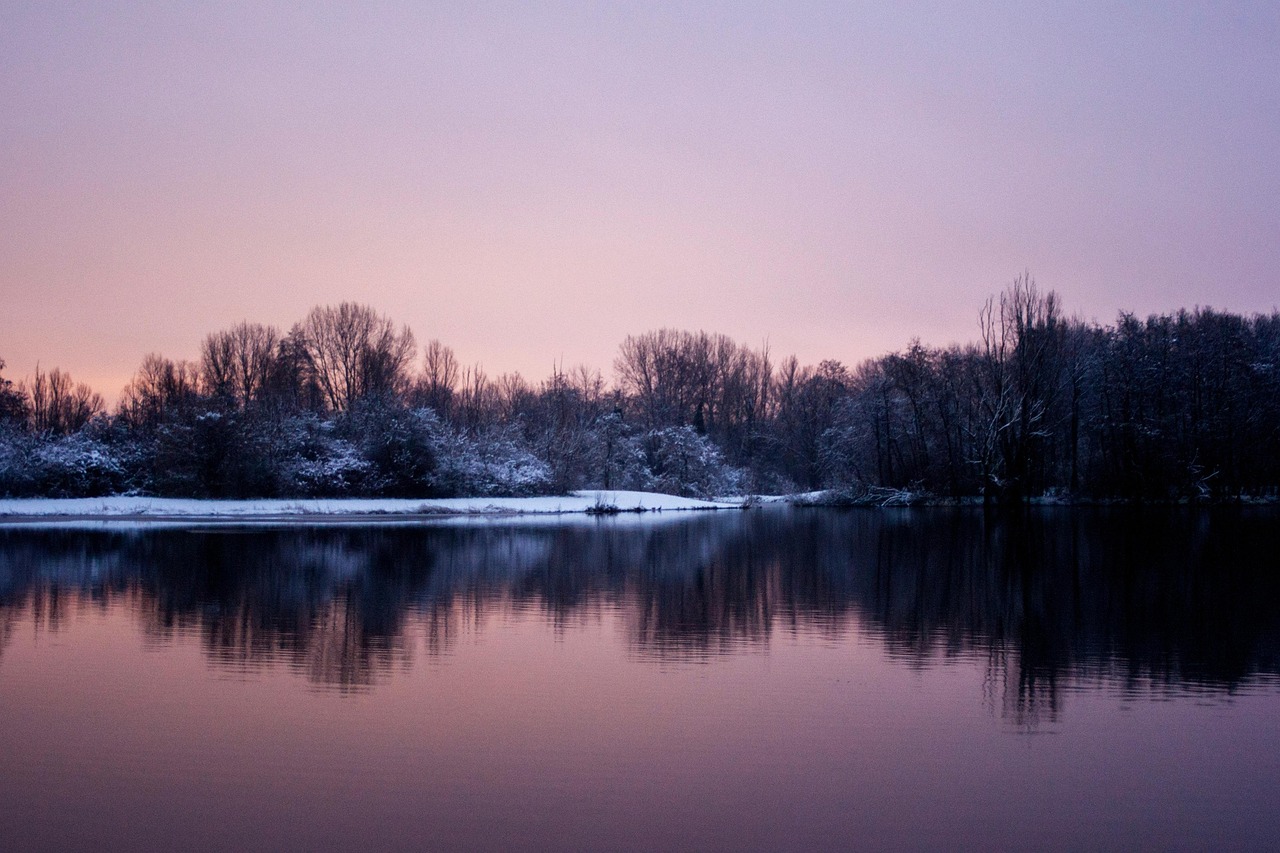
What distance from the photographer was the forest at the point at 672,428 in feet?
137

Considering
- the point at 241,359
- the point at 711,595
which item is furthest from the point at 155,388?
the point at 711,595

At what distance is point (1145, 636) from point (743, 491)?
56352 mm

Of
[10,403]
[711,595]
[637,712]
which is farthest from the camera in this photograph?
[10,403]

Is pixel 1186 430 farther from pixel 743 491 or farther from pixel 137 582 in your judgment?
pixel 137 582

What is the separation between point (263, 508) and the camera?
39.6 m

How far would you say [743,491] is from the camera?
6844 cm

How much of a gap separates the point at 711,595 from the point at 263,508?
93.4 ft

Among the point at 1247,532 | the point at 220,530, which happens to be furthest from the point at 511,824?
the point at 1247,532

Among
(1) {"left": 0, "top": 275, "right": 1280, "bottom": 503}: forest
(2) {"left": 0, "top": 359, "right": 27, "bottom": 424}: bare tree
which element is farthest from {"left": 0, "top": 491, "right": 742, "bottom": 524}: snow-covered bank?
(2) {"left": 0, "top": 359, "right": 27, "bottom": 424}: bare tree

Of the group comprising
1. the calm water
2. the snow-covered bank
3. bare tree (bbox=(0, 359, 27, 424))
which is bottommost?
the calm water

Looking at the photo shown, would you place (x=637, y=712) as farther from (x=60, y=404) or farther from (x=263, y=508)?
(x=60, y=404)

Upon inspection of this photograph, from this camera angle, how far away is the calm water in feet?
19.4

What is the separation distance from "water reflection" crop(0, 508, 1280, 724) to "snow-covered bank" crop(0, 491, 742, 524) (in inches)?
361

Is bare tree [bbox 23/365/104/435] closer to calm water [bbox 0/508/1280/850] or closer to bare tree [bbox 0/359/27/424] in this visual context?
bare tree [bbox 0/359/27/424]
